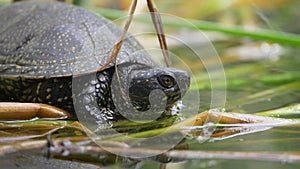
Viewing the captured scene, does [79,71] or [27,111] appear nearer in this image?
[27,111]

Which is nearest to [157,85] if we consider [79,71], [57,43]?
[79,71]

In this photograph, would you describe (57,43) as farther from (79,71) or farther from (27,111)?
(27,111)

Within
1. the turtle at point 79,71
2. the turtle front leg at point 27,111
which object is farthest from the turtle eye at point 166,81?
the turtle front leg at point 27,111

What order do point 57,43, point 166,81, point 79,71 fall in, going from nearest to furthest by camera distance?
point 166,81 < point 79,71 < point 57,43

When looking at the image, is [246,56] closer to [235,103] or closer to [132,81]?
[235,103]

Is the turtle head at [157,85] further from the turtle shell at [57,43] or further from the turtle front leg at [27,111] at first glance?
the turtle front leg at [27,111]

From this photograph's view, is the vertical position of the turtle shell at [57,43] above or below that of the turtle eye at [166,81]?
above

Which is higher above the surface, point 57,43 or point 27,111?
point 57,43

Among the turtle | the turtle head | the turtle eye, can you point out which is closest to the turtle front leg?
the turtle

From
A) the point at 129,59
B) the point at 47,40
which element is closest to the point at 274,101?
the point at 129,59
